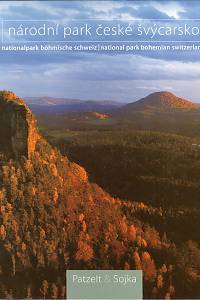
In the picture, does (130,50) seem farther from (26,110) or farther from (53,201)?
(53,201)

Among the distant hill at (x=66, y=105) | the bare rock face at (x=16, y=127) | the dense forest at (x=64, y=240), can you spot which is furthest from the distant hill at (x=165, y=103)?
the bare rock face at (x=16, y=127)

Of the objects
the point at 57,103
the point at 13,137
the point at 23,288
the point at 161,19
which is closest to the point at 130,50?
the point at 161,19

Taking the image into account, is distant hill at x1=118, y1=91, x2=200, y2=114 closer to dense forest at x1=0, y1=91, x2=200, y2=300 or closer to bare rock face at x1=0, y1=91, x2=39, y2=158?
dense forest at x1=0, y1=91, x2=200, y2=300

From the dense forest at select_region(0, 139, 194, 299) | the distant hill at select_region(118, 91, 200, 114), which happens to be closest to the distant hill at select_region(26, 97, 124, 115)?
the distant hill at select_region(118, 91, 200, 114)

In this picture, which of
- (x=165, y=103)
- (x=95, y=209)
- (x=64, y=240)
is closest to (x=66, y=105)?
(x=165, y=103)

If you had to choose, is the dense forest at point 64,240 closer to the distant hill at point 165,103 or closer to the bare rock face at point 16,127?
the bare rock face at point 16,127
